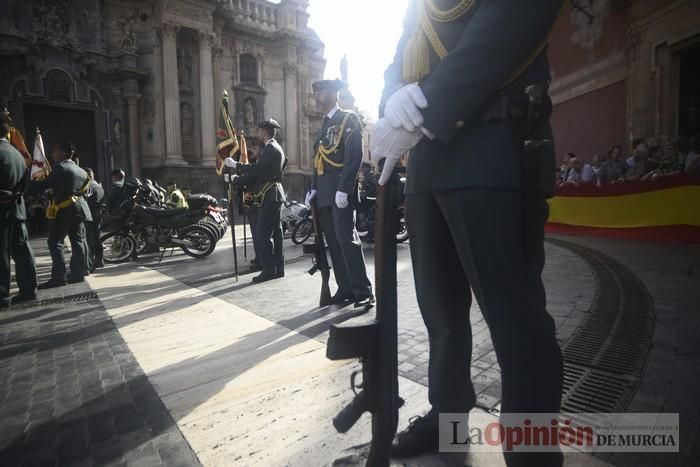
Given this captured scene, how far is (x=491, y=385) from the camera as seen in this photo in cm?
194

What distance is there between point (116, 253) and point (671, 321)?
8196 millimetres

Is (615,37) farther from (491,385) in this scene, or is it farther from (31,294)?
(31,294)

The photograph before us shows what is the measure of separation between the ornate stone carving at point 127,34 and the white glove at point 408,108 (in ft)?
65.4

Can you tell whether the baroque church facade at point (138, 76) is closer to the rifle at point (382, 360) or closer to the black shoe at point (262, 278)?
the black shoe at point (262, 278)

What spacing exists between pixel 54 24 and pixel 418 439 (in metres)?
20.1

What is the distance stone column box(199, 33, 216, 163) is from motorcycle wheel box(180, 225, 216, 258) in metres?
12.1

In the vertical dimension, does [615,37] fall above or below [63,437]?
above

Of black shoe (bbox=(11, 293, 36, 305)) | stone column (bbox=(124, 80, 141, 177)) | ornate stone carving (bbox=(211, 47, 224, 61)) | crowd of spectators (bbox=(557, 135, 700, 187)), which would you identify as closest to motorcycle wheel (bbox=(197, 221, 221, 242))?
black shoe (bbox=(11, 293, 36, 305))

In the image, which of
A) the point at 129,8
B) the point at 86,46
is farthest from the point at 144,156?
the point at 129,8

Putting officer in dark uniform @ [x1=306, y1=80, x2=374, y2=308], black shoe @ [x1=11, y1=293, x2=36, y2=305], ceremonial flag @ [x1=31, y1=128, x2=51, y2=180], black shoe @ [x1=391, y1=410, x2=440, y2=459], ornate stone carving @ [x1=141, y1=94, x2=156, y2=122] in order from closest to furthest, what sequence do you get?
1. black shoe @ [x1=391, y1=410, x2=440, y2=459]
2. officer in dark uniform @ [x1=306, y1=80, x2=374, y2=308]
3. black shoe @ [x1=11, y1=293, x2=36, y2=305]
4. ceremonial flag @ [x1=31, y1=128, x2=51, y2=180]
5. ornate stone carving @ [x1=141, y1=94, x2=156, y2=122]

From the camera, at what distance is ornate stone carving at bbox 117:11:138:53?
16844mm

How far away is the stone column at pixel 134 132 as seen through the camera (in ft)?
55.6

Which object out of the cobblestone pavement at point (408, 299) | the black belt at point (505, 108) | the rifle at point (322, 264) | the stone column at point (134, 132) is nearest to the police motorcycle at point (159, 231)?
the cobblestone pavement at point (408, 299)

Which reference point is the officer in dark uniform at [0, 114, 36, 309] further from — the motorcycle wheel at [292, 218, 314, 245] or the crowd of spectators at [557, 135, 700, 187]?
the crowd of spectators at [557, 135, 700, 187]
